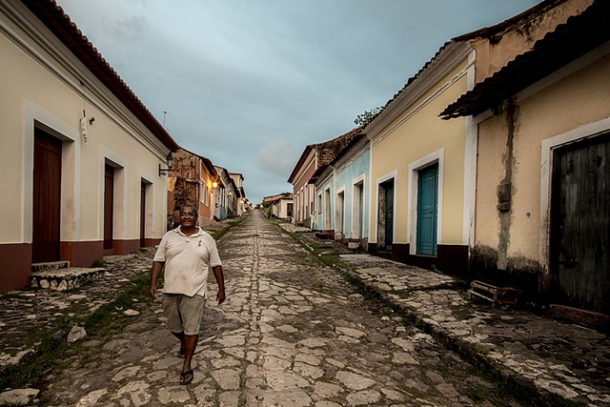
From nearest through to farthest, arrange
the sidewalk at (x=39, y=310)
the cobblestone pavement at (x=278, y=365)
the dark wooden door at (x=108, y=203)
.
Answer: the cobblestone pavement at (x=278, y=365) → the sidewalk at (x=39, y=310) → the dark wooden door at (x=108, y=203)

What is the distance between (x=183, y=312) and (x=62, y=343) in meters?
1.50

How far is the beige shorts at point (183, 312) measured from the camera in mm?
2555

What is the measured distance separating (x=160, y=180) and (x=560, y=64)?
11.2 meters

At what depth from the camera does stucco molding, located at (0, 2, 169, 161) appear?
439 centimetres

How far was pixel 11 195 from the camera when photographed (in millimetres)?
4398

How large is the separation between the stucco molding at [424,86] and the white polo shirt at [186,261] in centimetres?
541

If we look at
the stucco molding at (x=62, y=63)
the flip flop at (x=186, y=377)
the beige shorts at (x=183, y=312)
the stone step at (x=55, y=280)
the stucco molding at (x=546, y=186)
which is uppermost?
the stucco molding at (x=62, y=63)

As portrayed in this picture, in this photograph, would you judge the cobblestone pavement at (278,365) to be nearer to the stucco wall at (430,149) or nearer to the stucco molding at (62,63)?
the stucco wall at (430,149)

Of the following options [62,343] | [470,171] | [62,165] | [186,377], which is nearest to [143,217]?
[62,165]

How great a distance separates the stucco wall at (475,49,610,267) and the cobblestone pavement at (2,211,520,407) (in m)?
2.13

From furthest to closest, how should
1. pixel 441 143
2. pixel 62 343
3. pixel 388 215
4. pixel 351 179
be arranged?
pixel 351 179 → pixel 388 215 → pixel 441 143 → pixel 62 343

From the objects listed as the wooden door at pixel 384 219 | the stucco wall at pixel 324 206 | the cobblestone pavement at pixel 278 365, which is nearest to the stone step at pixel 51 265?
the cobblestone pavement at pixel 278 365

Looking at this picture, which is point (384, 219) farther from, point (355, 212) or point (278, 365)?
point (278, 365)

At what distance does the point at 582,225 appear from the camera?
3691 millimetres
